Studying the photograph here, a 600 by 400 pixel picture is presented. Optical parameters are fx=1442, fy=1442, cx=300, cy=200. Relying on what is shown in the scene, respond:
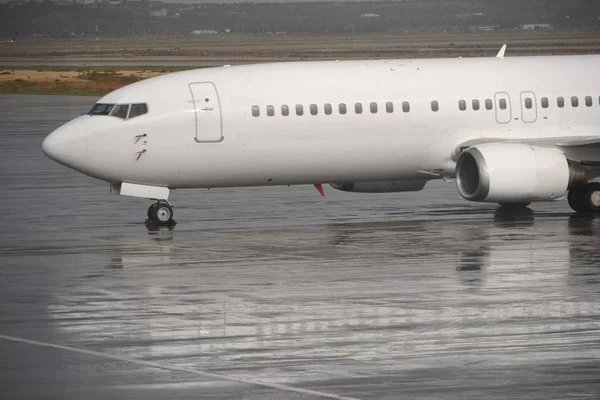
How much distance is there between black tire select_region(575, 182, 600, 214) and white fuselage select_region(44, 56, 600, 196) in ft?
4.96

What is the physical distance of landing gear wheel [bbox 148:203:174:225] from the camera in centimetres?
2973

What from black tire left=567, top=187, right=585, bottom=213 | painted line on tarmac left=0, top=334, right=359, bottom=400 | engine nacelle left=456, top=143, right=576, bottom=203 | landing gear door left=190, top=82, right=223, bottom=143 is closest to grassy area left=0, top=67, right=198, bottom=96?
landing gear door left=190, top=82, right=223, bottom=143

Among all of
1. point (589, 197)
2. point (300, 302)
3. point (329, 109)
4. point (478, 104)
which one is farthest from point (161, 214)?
point (300, 302)

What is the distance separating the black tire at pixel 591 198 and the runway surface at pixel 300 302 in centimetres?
56

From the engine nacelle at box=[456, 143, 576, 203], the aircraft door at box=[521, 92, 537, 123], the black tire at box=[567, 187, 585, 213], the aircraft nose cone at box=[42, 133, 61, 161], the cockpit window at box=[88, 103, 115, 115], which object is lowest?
the black tire at box=[567, 187, 585, 213]

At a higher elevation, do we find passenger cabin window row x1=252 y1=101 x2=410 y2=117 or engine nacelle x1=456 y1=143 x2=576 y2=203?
passenger cabin window row x1=252 y1=101 x2=410 y2=117

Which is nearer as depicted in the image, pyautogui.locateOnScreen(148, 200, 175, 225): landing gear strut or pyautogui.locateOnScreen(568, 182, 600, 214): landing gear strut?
pyautogui.locateOnScreen(148, 200, 175, 225): landing gear strut

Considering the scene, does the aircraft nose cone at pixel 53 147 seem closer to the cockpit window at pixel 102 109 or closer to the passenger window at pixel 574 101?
the cockpit window at pixel 102 109

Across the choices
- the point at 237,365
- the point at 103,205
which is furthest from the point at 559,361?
the point at 103,205

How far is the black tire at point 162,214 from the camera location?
97.6 ft

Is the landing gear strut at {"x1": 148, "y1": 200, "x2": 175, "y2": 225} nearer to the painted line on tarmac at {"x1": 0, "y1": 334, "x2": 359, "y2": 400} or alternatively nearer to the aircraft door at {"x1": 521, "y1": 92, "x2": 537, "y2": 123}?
the aircraft door at {"x1": 521, "y1": 92, "x2": 537, "y2": 123}

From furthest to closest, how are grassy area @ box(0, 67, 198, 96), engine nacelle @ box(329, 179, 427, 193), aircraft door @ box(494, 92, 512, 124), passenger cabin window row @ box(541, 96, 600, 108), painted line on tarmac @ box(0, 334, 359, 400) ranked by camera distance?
grassy area @ box(0, 67, 198, 96) → engine nacelle @ box(329, 179, 427, 193) → passenger cabin window row @ box(541, 96, 600, 108) → aircraft door @ box(494, 92, 512, 124) → painted line on tarmac @ box(0, 334, 359, 400)

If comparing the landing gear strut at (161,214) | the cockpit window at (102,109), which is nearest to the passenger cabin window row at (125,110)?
the cockpit window at (102,109)

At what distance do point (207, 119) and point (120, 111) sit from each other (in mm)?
1801
